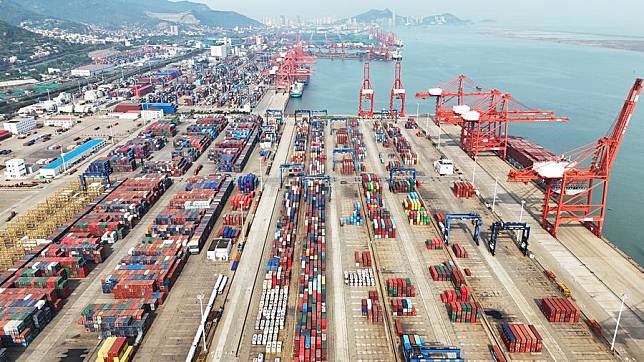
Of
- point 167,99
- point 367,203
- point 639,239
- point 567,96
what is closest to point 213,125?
point 167,99

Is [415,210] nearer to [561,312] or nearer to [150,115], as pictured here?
[561,312]

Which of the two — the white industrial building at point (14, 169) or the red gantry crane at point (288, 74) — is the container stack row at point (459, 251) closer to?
the white industrial building at point (14, 169)

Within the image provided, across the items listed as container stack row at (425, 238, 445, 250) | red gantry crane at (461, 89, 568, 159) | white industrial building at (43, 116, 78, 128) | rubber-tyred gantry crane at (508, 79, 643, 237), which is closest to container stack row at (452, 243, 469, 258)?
container stack row at (425, 238, 445, 250)

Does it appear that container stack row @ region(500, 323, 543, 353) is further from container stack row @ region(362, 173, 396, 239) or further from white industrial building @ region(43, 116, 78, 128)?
white industrial building @ region(43, 116, 78, 128)

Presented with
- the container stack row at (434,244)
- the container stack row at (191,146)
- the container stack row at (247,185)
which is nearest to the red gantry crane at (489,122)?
the container stack row at (434,244)

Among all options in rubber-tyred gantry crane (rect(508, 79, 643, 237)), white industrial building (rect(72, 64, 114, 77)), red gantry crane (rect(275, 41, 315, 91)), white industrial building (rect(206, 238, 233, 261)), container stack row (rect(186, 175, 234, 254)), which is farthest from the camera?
white industrial building (rect(72, 64, 114, 77))
